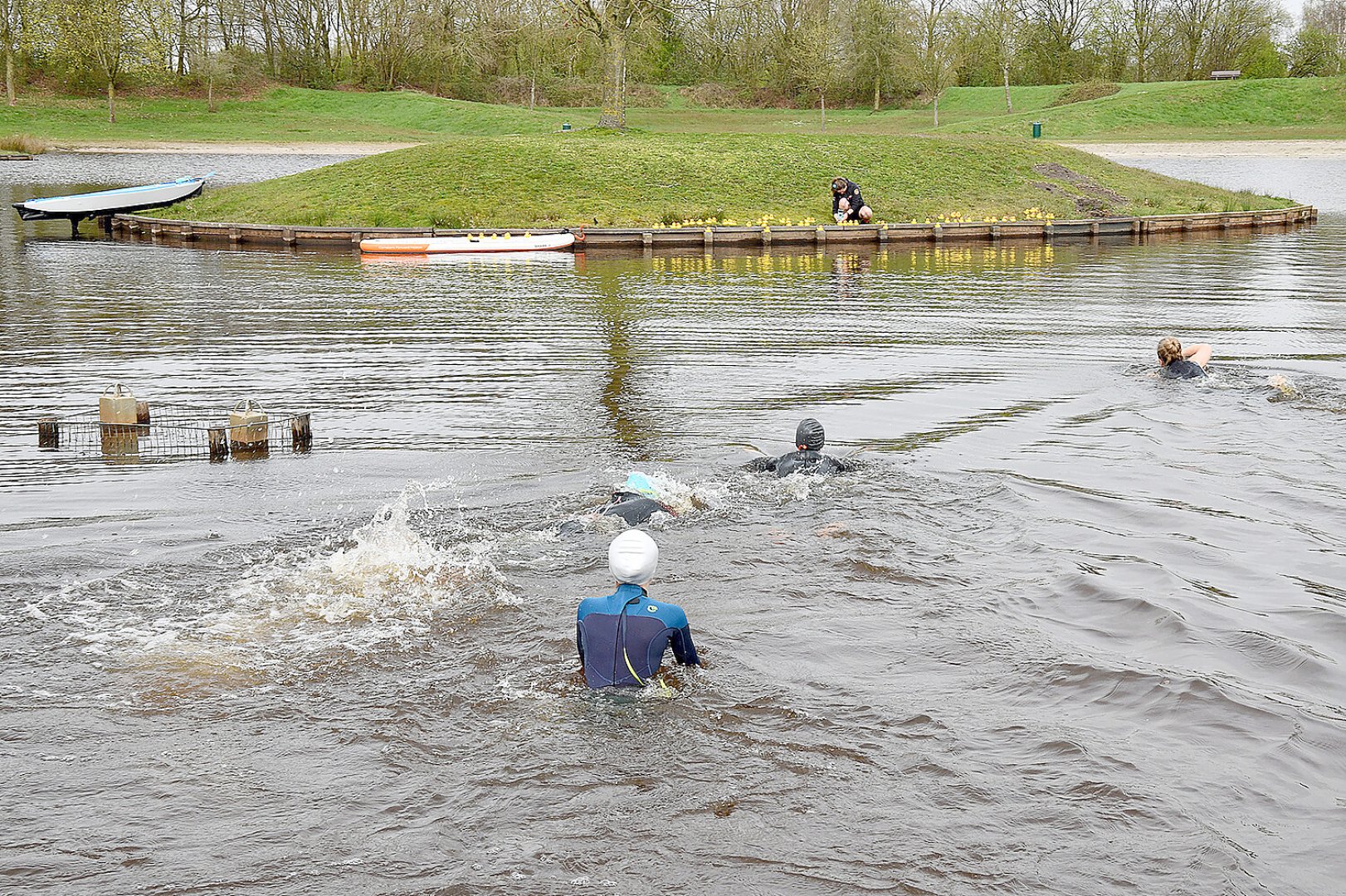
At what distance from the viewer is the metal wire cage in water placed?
16.4 metres

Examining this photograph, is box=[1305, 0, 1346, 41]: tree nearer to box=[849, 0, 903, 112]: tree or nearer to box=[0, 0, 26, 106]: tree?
box=[849, 0, 903, 112]: tree

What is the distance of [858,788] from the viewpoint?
8.32 m

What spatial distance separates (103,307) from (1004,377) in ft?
68.3

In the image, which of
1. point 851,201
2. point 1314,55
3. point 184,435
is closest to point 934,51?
point 1314,55

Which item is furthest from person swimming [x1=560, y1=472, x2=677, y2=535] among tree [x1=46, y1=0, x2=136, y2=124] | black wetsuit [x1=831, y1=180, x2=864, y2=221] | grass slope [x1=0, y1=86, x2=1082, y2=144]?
tree [x1=46, y1=0, x2=136, y2=124]

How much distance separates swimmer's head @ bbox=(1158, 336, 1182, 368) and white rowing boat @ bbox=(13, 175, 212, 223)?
41696mm

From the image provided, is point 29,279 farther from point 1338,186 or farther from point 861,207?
point 1338,186

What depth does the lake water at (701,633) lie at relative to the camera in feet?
25.3

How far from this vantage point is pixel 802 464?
47.6 ft

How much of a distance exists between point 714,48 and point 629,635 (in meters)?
103

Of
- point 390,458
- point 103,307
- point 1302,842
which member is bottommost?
point 1302,842

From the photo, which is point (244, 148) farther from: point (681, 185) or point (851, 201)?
point (851, 201)

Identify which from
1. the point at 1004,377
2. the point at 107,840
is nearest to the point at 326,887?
the point at 107,840

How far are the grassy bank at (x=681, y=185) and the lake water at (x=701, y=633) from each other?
23774 millimetres
